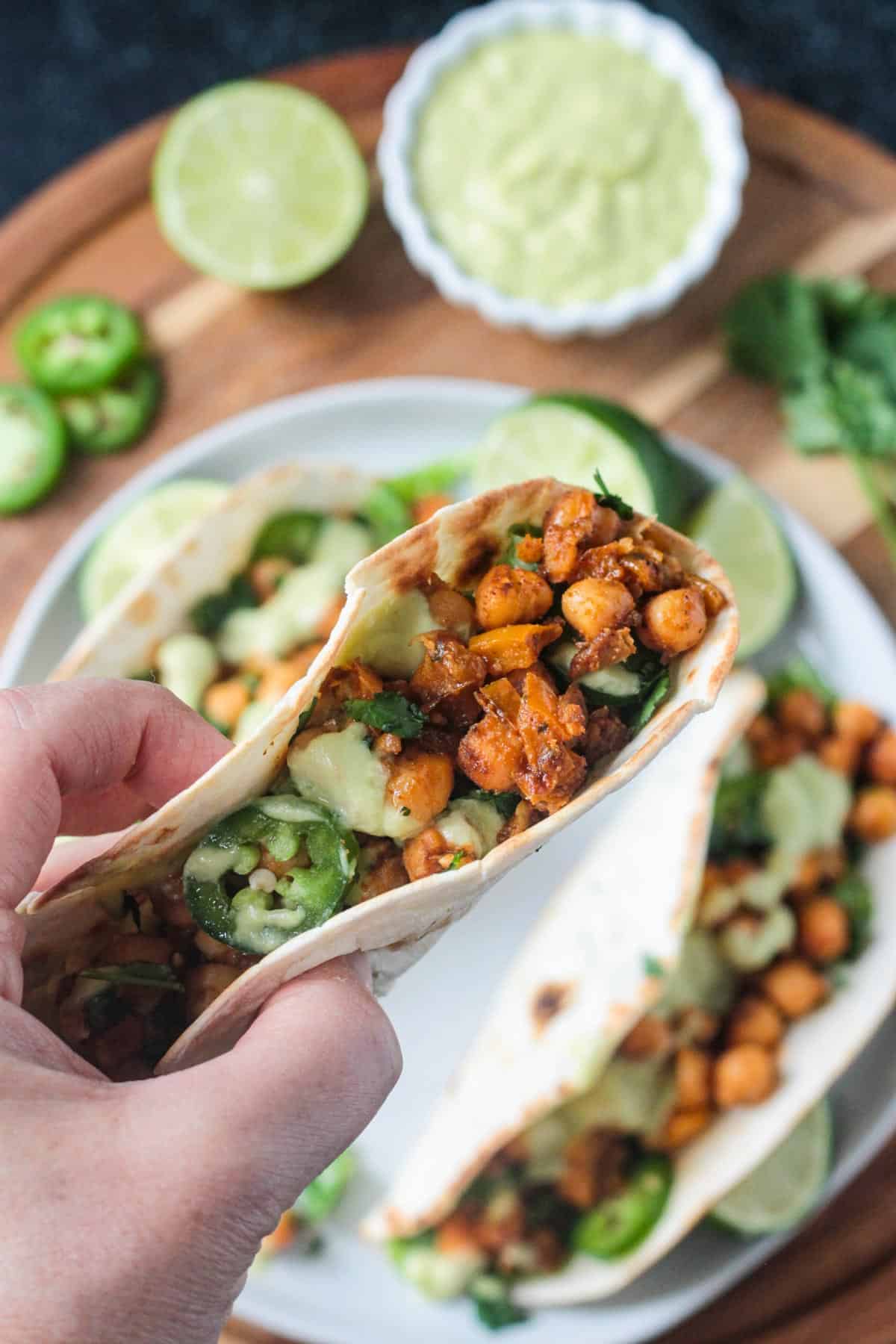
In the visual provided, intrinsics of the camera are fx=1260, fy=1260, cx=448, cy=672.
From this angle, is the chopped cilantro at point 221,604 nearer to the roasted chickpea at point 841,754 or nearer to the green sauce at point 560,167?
the green sauce at point 560,167

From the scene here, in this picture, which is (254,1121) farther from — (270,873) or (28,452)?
(28,452)

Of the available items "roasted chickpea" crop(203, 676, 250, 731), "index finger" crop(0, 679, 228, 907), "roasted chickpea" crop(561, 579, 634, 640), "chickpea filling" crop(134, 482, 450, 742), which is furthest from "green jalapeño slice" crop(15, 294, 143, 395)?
"roasted chickpea" crop(561, 579, 634, 640)

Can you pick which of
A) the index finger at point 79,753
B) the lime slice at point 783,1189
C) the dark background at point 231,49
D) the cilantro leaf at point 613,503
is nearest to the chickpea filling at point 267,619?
the index finger at point 79,753

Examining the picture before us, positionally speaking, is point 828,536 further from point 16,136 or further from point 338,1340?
point 16,136

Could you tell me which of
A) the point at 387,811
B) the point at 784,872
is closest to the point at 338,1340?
the point at 784,872

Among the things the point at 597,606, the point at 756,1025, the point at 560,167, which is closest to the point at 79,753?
the point at 597,606

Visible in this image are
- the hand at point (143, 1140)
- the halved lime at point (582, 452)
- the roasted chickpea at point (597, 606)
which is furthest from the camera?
the halved lime at point (582, 452)
